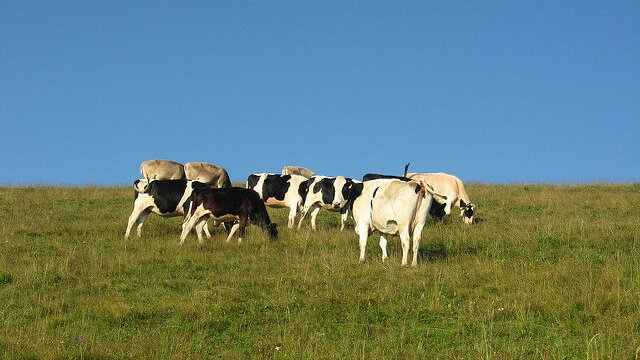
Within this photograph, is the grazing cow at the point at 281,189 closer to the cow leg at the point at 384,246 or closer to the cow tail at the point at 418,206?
the cow leg at the point at 384,246

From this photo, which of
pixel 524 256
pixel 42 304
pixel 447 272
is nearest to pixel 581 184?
pixel 524 256

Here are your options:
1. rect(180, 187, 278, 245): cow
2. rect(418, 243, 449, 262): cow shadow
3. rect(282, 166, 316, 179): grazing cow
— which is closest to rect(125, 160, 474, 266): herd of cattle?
rect(180, 187, 278, 245): cow

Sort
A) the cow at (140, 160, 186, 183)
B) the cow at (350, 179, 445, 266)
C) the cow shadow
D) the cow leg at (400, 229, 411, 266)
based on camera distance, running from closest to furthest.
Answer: the cow leg at (400, 229, 411, 266), the cow at (350, 179, 445, 266), the cow shadow, the cow at (140, 160, 186, 183)

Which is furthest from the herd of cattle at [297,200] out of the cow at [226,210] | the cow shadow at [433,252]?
the cow shadow at [433,252]

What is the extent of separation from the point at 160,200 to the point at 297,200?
5.31m

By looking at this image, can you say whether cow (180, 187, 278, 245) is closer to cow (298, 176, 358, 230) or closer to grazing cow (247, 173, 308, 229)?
cow (298, 176, 358, 230)

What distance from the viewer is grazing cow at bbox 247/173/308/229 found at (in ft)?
78.8

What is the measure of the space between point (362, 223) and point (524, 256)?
3.29 meters

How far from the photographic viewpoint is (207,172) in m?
32.7

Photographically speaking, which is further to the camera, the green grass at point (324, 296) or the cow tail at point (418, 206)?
the cow tail at point (418, 206)

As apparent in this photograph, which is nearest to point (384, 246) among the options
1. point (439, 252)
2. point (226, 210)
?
point (439, 252)

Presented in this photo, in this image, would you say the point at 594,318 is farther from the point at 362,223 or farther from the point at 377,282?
the point at 362,223

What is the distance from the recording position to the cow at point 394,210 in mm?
13938

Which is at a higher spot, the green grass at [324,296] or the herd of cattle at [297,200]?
the herd of cattle at [297,200]
